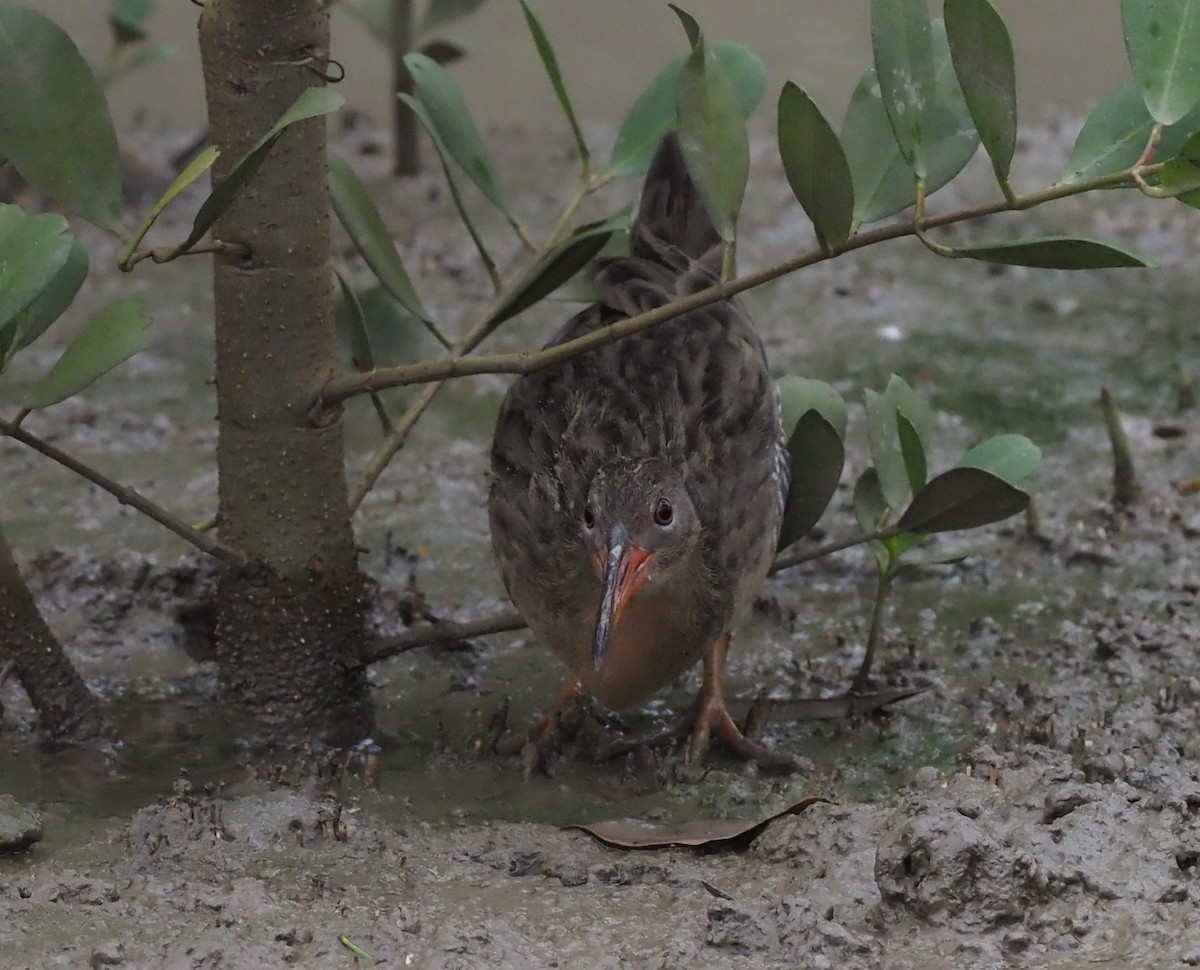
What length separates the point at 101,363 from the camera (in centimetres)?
289

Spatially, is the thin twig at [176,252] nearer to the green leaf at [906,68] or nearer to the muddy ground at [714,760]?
the muddy ground at [714,760]

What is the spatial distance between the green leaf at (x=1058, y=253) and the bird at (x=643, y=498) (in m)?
0.79

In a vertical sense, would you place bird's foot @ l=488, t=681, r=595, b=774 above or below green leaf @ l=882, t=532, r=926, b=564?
below

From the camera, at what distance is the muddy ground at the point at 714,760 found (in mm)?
2756

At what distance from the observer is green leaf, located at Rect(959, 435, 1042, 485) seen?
3.62 meters

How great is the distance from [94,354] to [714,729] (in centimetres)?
158

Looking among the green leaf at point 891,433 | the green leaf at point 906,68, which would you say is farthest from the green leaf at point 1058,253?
the green leaf at point 891,433

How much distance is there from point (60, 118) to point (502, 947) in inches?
67.5

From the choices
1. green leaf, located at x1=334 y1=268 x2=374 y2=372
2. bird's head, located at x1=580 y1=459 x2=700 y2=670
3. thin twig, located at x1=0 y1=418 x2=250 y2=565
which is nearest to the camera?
thin twig, located at x1=0 y1=418 x2=250 y2=565

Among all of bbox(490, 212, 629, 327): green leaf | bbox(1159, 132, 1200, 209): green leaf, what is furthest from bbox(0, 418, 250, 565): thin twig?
bbox(1159, 132, 1200, 209): green leaf

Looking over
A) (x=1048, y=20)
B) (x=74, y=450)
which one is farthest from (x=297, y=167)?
(x=1048, y=20)

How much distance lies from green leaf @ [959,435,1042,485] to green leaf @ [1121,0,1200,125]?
102 centimetres

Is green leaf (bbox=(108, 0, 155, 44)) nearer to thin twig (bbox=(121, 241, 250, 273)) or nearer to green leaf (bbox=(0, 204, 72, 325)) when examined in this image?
thin twig (bbox=(121, 241, 250, 273))

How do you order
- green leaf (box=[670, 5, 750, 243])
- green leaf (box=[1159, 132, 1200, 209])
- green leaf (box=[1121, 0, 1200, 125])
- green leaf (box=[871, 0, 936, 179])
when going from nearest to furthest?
green leaf (box=[1159, 132, 1200, 209]) < green leaf (box=[1121, 0, 1200, 125]) < green leaf (box=[871, 0, 936, 179]) < green leaf (box=[670, 5, 750, 243])
